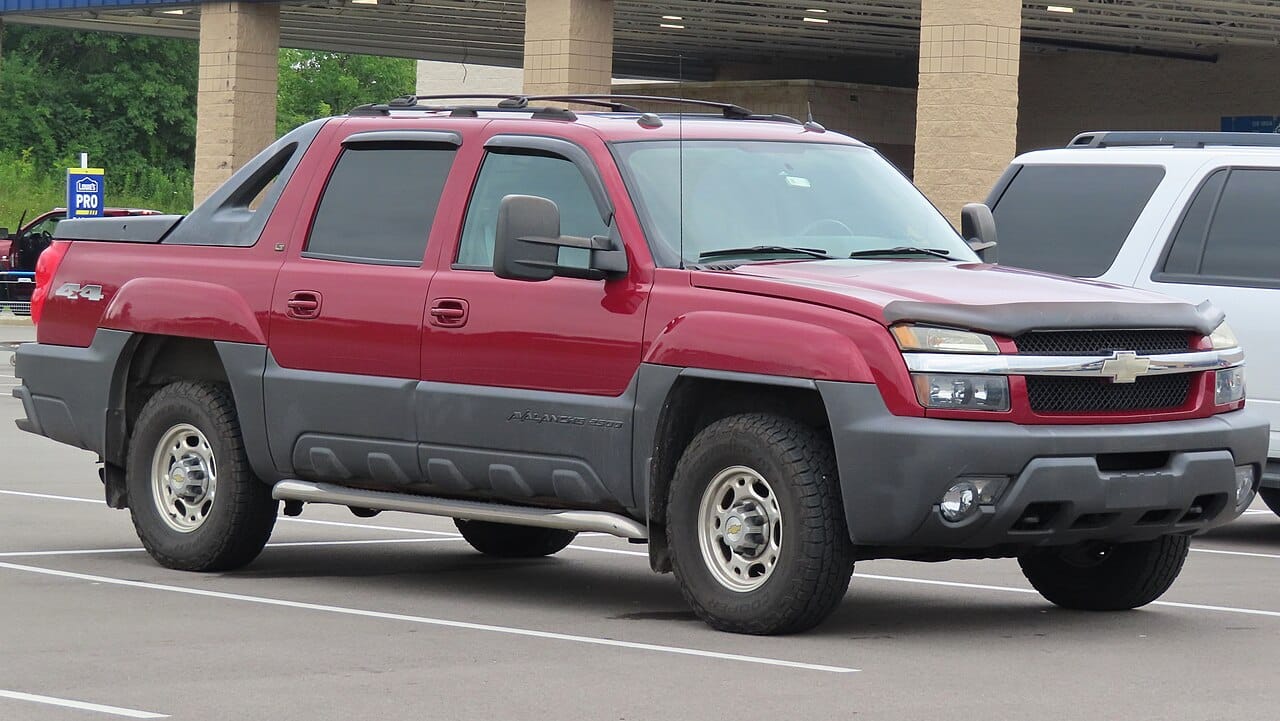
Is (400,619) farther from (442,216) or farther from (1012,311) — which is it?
(1012,311)

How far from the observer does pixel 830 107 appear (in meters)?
49.5

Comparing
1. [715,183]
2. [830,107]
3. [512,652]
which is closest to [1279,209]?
[715,183]

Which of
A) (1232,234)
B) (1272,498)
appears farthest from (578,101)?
(1272,498)

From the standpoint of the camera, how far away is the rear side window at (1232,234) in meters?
12.2

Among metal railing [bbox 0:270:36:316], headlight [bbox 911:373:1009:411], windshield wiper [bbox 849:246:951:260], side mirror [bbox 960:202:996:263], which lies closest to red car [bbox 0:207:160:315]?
metal railing [bbox 0:270:36:316]

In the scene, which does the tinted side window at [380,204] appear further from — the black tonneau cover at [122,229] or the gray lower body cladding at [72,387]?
the gray lower body cladding at [72,387]

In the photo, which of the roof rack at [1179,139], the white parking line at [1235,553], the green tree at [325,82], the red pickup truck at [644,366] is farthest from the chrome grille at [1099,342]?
the green tree at [325,82]

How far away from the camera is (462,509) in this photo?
30.6ft

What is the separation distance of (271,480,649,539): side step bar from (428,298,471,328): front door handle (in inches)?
29.1

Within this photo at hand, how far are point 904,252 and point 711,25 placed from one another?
3645 cm

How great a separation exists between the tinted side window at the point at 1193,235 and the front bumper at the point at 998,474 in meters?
4.07

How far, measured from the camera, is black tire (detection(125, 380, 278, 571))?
10.2 meters

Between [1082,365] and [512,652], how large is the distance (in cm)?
228

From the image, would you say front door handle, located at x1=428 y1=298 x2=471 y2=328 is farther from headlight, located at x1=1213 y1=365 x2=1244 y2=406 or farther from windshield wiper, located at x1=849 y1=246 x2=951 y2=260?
headlight, located at x1=1213 y1=365 x2=1244 y2=406
